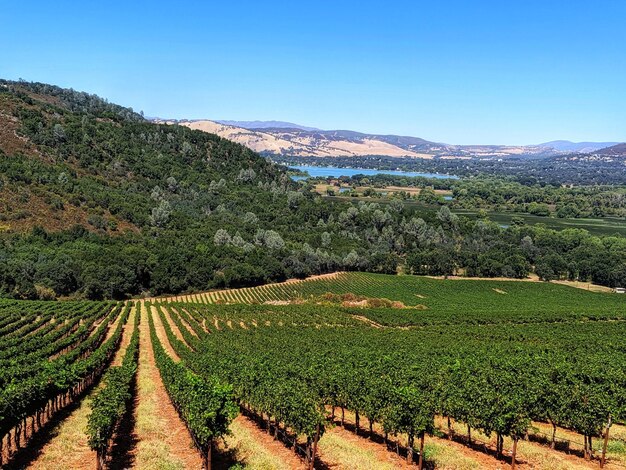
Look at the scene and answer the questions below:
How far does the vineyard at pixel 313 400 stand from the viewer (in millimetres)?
28009

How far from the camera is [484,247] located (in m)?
193

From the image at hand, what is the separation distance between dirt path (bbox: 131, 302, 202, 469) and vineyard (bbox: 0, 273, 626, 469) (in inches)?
6.2

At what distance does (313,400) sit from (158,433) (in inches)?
515

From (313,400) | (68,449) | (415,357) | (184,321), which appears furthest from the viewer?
(184,321)

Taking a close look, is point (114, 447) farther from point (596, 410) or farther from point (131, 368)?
point (596, 410)

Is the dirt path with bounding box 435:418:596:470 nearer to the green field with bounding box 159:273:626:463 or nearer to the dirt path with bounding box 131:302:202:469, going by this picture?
the green field with bounding box 159:273:626:463

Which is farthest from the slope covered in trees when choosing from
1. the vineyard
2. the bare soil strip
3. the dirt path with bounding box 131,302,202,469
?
the bare soil strip

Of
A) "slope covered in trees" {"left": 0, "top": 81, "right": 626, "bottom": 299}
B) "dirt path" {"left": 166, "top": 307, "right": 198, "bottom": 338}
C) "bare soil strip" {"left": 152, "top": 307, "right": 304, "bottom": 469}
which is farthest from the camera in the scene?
"slope covered in trees" {"left": 0, "top": 81, "right": 626, "bottom": 299}

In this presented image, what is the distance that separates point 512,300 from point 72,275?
11478 centimetres

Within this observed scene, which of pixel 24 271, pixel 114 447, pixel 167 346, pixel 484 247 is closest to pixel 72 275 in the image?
pixel 24 271

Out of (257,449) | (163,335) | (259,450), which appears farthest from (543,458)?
(163,335)

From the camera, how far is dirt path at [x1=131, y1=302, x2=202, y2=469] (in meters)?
28.6

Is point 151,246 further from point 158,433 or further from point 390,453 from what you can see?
point 390,453

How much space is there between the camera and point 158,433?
33531 mm
